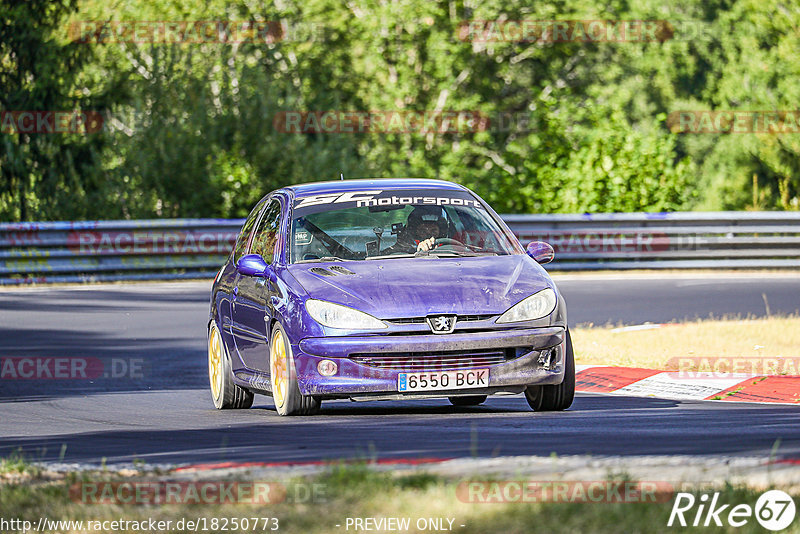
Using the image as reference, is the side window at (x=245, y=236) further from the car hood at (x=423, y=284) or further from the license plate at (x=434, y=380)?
the license plate at (x=434, y=380)

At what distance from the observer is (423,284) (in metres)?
9.47

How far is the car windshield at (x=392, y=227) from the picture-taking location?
1032cm

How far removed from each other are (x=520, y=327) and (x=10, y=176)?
22291mm

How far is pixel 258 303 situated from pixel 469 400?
2.02m

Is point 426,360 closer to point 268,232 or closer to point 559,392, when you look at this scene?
point 559,392

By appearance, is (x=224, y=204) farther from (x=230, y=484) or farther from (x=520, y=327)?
(x=230, y=484)

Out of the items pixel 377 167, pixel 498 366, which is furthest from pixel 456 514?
pixel 377 167

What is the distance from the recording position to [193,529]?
213 inches

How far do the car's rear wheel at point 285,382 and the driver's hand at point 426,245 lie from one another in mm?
1185

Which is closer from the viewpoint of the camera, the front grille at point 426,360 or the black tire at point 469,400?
the front grille at point 426,360

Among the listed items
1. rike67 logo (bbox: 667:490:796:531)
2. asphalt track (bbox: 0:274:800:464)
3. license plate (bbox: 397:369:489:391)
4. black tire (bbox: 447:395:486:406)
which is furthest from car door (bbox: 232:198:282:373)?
rike67 logo (bbox: 667:490:796:531)

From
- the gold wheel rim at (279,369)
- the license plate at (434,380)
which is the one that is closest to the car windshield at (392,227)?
the gold wheel rim at (279,369)

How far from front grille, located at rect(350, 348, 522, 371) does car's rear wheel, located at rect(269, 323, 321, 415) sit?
486mm

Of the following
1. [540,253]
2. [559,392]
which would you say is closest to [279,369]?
[559,392]
